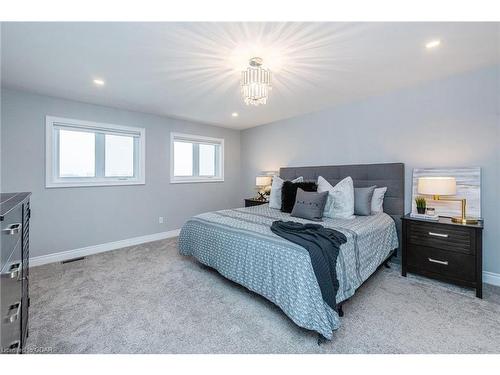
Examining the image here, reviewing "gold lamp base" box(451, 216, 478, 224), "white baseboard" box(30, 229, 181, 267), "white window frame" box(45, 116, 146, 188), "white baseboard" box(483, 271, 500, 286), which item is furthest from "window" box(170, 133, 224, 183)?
"white baseboard" box(483, 271, 500, 286)

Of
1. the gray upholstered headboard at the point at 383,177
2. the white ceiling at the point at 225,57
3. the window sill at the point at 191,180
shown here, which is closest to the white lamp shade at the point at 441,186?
the gray upholstered headboard at the point at 383,177

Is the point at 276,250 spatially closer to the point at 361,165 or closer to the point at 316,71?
the point at 316,71

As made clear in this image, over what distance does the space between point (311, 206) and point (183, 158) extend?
2988mm

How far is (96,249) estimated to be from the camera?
135 inches

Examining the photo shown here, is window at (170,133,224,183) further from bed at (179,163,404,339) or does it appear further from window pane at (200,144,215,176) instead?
bed at (179,163,404,339)

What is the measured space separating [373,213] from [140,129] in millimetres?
3895

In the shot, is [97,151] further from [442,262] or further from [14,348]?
[442,262]

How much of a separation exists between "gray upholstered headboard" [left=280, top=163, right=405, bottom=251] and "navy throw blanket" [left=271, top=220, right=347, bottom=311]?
155cm

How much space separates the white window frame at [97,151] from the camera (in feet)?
10.0

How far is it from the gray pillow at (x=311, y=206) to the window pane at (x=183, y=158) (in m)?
2.71

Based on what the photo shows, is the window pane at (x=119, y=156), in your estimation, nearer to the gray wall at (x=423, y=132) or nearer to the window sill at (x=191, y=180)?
the window sill at (x=191, y=180)

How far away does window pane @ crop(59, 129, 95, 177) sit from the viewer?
10.7ft

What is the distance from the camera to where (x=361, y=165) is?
3326mm
